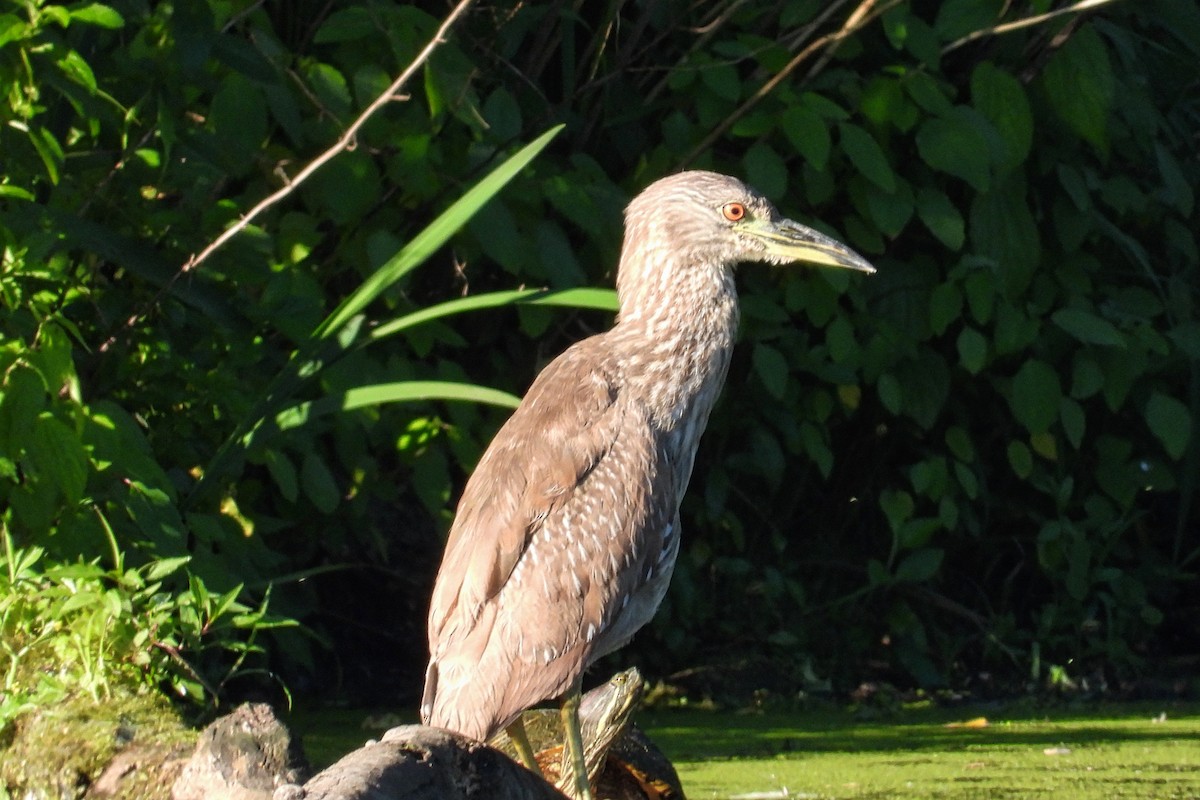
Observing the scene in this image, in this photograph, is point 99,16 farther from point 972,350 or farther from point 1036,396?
point 1036,396

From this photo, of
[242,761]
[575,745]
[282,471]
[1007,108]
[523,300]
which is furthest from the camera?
[1007,108]

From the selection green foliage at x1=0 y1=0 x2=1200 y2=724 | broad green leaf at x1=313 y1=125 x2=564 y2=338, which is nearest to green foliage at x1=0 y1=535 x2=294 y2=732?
green foliage at x1=0 y1=0 x2=1200 y2=724

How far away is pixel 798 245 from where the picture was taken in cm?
397

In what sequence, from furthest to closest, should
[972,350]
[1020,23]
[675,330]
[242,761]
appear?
[972,350], [1020,23], [675,330], [242,761]

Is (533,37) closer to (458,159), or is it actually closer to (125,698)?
(458,159)

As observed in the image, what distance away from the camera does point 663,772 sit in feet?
11.9

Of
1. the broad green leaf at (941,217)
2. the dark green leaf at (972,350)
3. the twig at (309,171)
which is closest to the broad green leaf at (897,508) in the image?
the dark green leaf at (972,350)

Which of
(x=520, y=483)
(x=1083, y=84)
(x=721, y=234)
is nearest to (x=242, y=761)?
(x=520, y=483)

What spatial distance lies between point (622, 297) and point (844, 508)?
2.15 m

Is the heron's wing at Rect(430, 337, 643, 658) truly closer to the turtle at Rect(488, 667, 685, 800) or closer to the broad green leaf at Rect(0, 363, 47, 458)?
the turtle at Rect(488, 667, 685, 800)

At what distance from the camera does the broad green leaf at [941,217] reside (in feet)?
16.7

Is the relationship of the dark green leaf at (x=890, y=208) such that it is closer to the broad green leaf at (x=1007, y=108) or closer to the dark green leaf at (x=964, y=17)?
the broad green leaf at (x=1007, y=108)

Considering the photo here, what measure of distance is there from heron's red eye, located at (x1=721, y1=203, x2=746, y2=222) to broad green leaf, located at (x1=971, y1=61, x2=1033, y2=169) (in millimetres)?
1408

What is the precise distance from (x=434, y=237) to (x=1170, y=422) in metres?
Result: 2.65
